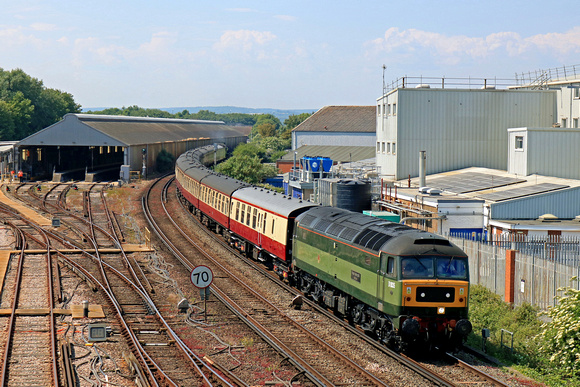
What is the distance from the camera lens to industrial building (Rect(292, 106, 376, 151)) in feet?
300

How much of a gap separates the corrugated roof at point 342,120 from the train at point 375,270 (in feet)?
215

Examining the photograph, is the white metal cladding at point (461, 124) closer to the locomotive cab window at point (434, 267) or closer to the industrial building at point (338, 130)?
the locomotive cab window at point (434, 267)

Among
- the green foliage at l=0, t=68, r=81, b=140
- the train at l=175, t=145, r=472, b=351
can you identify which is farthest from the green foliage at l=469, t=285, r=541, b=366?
the green foliage at l=0, t=68, r=81, b=140

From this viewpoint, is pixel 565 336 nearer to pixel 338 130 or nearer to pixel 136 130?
pixel 136 130

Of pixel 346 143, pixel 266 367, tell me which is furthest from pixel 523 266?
pixel 346 143

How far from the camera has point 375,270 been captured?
17750 mm

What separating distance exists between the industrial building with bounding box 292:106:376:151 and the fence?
217 ft

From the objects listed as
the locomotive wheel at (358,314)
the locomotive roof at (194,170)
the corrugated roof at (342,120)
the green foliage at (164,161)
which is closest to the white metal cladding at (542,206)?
the locomotive wheel at (358,314)

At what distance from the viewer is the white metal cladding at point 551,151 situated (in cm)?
3688

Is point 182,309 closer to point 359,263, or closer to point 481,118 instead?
point 359,263

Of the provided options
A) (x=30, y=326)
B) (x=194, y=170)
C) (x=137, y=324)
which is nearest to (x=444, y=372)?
(x=137, y=324)

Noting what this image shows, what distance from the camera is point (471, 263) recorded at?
24.4m

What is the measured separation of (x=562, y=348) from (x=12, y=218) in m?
35.4

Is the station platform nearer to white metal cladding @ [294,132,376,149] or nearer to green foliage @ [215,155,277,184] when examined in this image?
green foliage @ [215,155,277,184]
